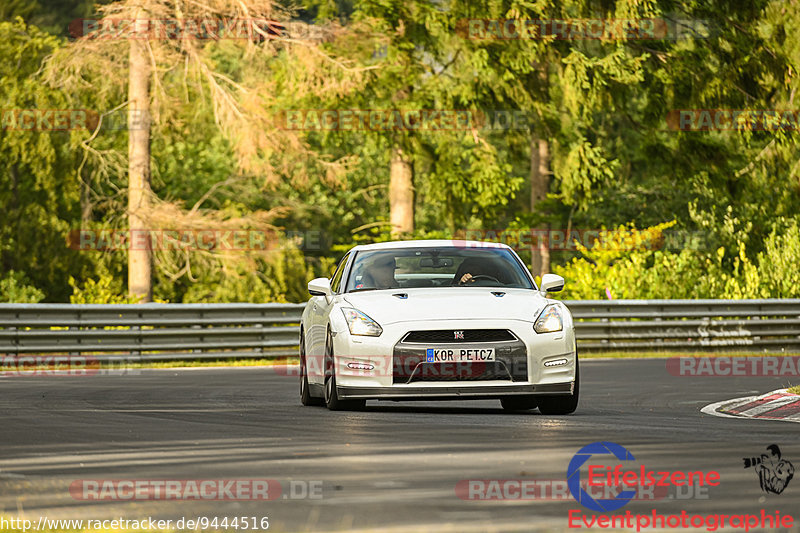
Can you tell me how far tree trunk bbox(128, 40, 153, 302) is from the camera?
34.8 meters

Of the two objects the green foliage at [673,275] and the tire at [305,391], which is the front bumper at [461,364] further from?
the green foliage at [673,275]

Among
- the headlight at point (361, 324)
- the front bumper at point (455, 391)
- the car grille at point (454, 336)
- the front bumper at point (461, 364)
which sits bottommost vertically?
the front bumper at point (455, 391)

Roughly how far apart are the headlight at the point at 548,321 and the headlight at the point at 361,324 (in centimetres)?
136

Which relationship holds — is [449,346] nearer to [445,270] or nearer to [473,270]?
[473,270]

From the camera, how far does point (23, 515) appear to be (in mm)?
7258

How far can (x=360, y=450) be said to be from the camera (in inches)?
400

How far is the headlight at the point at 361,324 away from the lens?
42.7 feet

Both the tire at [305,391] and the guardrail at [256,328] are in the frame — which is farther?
the guardrail at [256,328]

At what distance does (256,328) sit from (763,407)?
1334 centimetres

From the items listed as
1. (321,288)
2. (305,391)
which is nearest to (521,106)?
(305,391)

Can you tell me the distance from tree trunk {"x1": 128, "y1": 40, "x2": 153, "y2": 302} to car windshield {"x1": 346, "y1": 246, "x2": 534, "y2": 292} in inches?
822

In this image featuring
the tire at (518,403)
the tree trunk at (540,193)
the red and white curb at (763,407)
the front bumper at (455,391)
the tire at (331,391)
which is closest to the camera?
the front bumper at (455,391)

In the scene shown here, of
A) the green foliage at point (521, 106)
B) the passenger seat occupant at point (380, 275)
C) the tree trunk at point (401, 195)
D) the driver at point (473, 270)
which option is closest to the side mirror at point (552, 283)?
the driver at point (473, 270)

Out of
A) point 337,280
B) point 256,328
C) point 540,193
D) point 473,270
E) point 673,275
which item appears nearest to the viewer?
point 473,270
